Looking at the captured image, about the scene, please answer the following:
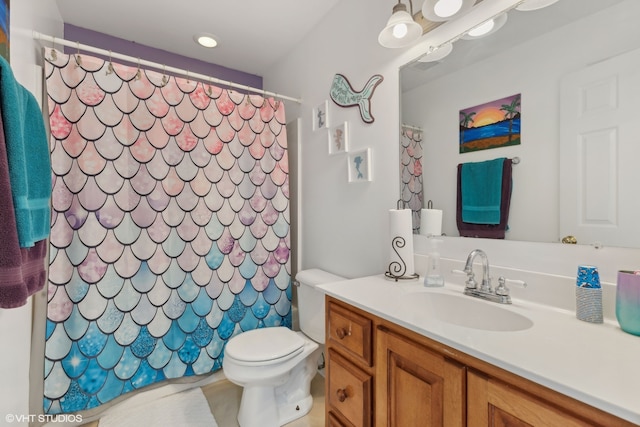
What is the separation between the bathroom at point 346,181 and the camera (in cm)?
103

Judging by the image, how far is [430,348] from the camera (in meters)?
0.79

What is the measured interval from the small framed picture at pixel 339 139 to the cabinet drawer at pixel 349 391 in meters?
1.16

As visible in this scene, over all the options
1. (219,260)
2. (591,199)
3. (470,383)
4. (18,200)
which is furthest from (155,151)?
(591,199)

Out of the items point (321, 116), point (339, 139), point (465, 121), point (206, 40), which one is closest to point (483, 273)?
point (465, 121)

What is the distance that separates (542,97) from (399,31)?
64 cm

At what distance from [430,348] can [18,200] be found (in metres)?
1.24

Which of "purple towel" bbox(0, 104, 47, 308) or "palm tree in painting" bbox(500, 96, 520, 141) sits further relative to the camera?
"palm tree in painting" bbox(500, 96, 520, 141)

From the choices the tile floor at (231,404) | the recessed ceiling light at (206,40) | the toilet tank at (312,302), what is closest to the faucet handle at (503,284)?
the toilet tank at (312,302)

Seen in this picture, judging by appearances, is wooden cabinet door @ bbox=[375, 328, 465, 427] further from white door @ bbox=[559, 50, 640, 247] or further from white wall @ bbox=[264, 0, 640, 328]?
Answer: white door @ bbox=[559, 50, 640, 247]

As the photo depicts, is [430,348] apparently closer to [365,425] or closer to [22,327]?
[365,425]

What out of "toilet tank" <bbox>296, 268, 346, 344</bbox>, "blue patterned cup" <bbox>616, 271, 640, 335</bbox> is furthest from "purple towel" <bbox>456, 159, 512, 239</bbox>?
"toilet tank" <bbox>296, 268, 346, 344</bbox>

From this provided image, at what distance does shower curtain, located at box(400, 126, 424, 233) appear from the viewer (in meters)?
1.42

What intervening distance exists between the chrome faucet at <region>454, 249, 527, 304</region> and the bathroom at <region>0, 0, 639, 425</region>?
0.27 ft

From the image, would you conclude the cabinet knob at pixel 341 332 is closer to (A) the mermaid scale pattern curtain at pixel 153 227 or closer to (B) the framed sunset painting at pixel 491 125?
(B) the framed sunset painting at pixel 491 125
